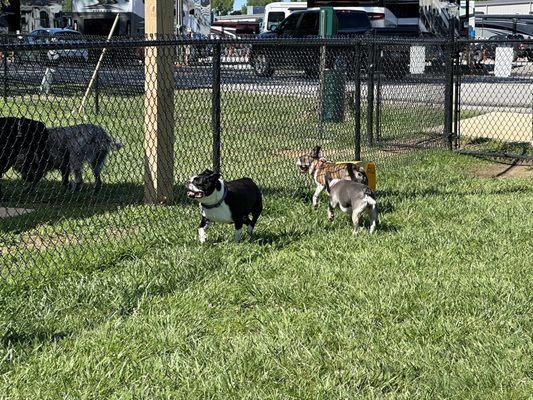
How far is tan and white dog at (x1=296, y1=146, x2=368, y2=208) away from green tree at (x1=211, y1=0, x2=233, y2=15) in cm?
11266

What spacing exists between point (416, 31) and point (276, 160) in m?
17.5

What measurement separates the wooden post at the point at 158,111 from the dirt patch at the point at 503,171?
13.4ft

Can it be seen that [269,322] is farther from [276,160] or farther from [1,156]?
[276,160]

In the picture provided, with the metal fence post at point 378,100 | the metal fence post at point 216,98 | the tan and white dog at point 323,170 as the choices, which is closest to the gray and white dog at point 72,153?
the metal fence post at point 216,98

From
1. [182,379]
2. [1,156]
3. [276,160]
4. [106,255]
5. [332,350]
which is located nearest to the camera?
[182,379]

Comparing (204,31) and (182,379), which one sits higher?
(204,31)

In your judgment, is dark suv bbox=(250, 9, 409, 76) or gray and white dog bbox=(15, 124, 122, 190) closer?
gray and white dog bbox=(15, 124, 122, 190)

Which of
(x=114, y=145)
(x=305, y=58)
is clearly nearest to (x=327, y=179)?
(x=114, y=145)

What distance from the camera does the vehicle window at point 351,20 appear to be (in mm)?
23688

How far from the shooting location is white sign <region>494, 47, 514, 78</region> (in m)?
12.2

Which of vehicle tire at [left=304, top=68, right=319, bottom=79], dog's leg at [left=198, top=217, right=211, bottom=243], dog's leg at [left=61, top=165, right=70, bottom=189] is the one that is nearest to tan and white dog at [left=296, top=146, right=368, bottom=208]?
dog's leg at [left=198, top=217, right=211, bottom=243]

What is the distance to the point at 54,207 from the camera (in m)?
7.09

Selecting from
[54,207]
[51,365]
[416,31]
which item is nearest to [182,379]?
[51,365]

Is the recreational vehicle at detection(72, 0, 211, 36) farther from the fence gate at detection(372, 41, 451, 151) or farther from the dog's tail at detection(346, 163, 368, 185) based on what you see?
the dog's tail at detection(346, 163, 368, 185)
